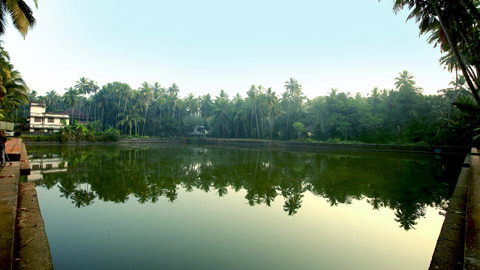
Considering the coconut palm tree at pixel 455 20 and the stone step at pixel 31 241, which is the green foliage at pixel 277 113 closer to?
the coconut palm tree at pixel 455 20

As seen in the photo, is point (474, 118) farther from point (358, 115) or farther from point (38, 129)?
point (38, 129)

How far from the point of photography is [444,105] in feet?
94.1

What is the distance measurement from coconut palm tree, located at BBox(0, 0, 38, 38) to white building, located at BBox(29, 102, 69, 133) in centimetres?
3195

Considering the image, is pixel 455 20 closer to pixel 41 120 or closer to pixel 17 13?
pixel 17 13

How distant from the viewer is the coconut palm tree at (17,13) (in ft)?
23.8

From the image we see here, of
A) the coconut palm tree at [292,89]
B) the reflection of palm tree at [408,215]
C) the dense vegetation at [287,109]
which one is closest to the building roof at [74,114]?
the dense vegetation at [287,109]

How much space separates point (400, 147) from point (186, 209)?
23314 millimetres

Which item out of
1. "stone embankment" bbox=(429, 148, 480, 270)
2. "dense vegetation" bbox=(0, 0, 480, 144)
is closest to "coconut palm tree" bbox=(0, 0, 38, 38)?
"dense vegetation" bbox=(0, 0, 480, 144)

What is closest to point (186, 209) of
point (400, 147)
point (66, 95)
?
point (400, 147)

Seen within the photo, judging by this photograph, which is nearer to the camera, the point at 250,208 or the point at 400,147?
the point at 250,208

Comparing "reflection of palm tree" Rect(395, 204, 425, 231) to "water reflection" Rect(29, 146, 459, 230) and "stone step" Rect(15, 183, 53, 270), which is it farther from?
"stone step" Rect(15, 183, 53, 270)

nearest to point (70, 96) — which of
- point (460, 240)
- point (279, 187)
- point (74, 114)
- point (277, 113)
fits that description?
point (74, 114)

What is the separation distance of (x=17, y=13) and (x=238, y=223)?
8.91m

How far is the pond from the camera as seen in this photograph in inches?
133
